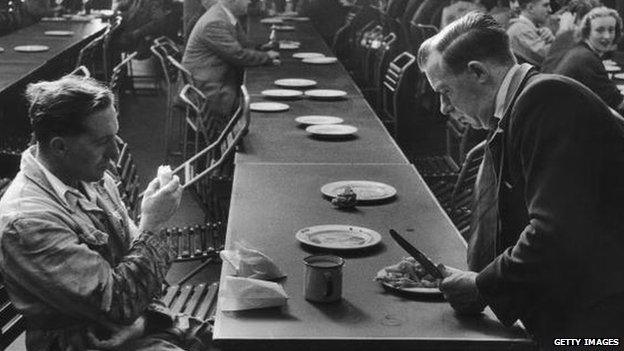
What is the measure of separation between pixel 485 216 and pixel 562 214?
38 cm

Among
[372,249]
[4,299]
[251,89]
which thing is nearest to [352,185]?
[372,249]

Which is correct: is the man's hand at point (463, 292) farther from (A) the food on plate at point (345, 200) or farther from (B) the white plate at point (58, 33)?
(B) the white plate at point (58, 33)

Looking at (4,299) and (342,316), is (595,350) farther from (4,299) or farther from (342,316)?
(4,299)

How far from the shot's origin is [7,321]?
2.52 meters

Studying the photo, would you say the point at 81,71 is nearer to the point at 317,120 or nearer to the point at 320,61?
the point at 317,120

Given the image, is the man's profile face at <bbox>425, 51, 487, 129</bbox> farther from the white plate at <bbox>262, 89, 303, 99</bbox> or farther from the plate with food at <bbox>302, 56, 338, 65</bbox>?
the plate with food at <bbox>302, 56, 338, 65</bbox>

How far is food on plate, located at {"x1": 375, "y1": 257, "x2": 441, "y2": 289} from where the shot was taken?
2.45 meters

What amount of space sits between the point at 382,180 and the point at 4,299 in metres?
1.72

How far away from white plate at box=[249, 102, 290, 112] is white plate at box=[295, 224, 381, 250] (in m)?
2.30

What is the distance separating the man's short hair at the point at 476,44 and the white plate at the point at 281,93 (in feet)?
10.7

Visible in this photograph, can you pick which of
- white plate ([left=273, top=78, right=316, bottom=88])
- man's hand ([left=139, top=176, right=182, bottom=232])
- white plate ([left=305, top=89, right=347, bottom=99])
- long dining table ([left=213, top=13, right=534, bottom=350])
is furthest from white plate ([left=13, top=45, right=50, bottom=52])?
man's hand ([left=139, top=176, right=182, bottom=232])

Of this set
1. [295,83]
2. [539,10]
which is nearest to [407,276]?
[295,83]

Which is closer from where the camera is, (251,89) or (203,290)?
(203,290)

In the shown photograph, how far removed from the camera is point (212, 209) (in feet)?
14.3
